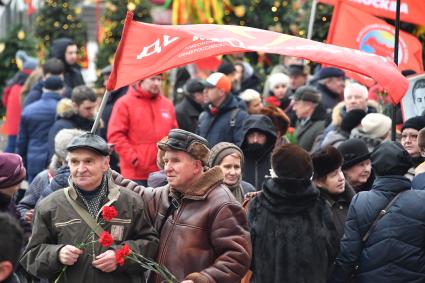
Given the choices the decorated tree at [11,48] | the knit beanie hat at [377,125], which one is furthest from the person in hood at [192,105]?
the decorated tree at [11,48]

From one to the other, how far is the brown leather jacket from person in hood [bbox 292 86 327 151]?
6089 millimetres

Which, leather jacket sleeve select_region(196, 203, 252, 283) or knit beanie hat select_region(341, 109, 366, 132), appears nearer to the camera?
leather jacket sleeve select_region(196, 203, 252, 283)

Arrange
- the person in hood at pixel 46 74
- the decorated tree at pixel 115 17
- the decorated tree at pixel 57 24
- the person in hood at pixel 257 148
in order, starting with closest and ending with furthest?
the person in hood at pixel 257 148, the person in hood at pixel 46 74, the decorated tree at pixel 115 17, the decorated tree at pixel 57 24

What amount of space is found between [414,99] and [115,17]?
11.7m

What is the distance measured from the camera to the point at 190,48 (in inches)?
307

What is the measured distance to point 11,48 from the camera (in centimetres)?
2480

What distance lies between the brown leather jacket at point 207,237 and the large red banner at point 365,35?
6303 mm

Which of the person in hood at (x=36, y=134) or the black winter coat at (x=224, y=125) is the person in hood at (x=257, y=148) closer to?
the black winter coat at (x=224, y=125)

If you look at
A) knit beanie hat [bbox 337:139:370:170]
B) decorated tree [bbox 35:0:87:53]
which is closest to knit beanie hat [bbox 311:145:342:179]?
knit beanie hat [bbox 337:139:370:170]

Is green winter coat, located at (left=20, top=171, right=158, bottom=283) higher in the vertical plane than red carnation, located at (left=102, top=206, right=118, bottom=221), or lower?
lower

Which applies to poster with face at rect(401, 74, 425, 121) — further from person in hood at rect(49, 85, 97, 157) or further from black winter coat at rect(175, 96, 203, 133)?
black winter coat at rect(175, 96, 203, 133)

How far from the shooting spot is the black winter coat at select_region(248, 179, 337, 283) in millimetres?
7730

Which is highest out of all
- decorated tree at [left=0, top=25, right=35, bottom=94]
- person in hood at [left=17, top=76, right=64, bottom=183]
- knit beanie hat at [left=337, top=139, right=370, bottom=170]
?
knit beanie hat at [left=337, top=139, right=370, bottom=170]

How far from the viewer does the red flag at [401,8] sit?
12.9 meters
